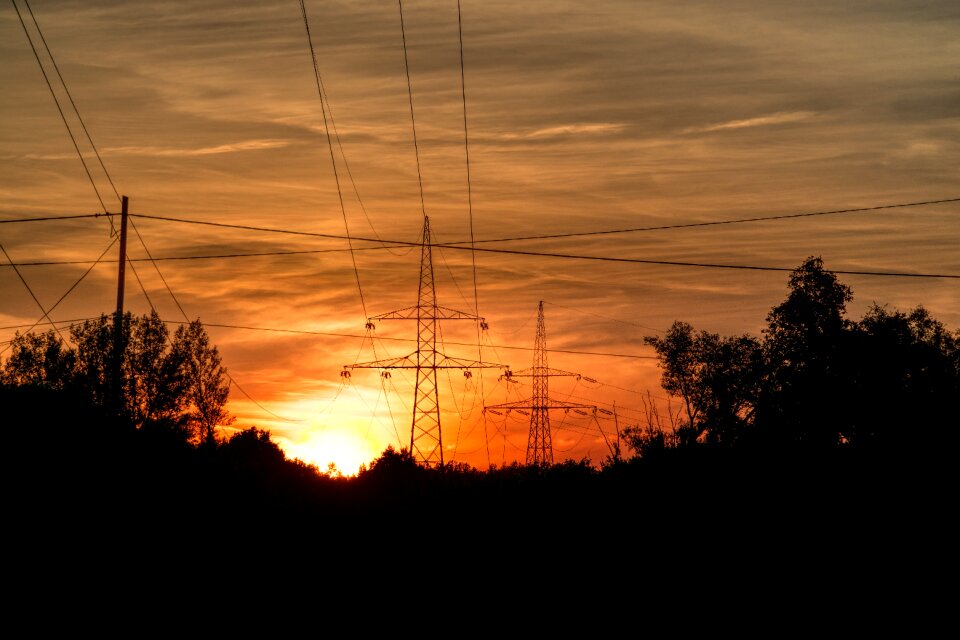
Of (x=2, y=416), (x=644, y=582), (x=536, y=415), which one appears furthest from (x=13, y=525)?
(x=536, y=415)

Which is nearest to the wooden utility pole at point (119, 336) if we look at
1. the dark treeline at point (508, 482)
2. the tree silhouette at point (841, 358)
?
the dark treeline at point (508, 482)

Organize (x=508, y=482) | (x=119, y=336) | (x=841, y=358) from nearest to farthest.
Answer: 1. (x=508, y=482)
2. (x=119, y=336)
3. (x=841, y=358)

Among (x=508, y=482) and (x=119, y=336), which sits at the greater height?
(x=119, y=336)

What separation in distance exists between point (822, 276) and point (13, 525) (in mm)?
59131

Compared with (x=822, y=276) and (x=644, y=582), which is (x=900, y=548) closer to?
(x=644, y=582)

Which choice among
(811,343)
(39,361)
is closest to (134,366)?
(39,361)

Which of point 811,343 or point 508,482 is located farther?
point 811,343

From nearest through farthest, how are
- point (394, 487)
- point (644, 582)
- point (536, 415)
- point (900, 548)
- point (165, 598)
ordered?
point (900, 548)
point (644, 582)
point (165, 598)
point (394, 487)
point (536, 415)

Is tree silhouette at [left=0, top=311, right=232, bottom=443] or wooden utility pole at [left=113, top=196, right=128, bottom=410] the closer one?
wooden utility pole at [left=113, top=196, right=128, bottom=410]

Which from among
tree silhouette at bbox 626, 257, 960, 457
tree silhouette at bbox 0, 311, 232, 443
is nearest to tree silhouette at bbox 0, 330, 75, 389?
tree silhouette at bbox 0, 311, 232, 443

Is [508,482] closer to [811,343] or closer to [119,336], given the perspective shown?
[119,336]

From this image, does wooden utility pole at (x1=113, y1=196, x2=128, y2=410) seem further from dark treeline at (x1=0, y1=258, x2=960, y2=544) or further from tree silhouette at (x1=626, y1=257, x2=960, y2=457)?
tree silhouette at (x1=626, y1=257, x2=960, y2=457)

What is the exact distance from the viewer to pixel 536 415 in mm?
66375

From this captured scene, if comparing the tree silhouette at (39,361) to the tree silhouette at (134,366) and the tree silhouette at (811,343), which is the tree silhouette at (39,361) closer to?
the tree silhouette at (134,366)
